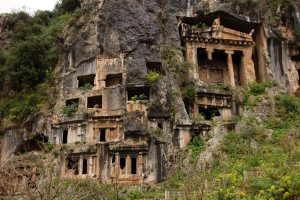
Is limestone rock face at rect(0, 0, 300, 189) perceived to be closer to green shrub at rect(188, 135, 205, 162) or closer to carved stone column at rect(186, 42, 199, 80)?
carved stone column at rect(186, 42, 199, 80)

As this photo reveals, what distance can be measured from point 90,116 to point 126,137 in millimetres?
2990

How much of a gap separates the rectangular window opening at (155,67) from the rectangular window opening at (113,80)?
2.02 meters

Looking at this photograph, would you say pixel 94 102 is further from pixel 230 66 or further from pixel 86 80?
pixel 230 66

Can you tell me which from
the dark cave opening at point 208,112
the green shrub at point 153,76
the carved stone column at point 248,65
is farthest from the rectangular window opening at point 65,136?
the carved stone column at point 248,65

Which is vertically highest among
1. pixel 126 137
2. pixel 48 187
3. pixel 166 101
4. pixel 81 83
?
pixel 81 83

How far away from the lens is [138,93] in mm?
26359

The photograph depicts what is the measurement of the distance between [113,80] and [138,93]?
199 cm

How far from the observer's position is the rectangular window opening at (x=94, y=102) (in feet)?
86.9

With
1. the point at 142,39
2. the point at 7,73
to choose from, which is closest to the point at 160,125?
the point at 142,39

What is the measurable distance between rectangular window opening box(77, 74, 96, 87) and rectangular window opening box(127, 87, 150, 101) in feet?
9.51

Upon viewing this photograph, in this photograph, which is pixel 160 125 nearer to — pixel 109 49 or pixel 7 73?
pixel 109 49

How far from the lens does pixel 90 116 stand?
82.7ft

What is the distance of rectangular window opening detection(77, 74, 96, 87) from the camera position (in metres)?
27.3

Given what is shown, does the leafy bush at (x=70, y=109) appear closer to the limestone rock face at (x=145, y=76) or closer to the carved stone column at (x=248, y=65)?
the limestone rock face at (x=145, y=76)
